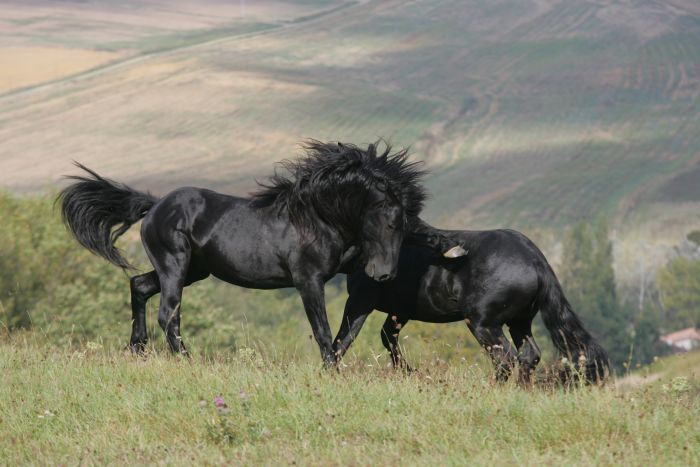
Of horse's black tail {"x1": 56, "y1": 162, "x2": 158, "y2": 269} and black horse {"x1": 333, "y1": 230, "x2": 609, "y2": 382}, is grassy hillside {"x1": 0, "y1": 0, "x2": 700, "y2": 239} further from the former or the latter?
black horse {"x1": 333, "y1": 230, "x2": 609, "y2": 382}

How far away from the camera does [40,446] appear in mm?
6543

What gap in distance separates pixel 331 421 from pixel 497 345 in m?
2.73

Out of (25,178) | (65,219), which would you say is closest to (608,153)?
(25,178)

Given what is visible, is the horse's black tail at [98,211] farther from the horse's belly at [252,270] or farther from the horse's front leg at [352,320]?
the horse's front leg at [352,320]

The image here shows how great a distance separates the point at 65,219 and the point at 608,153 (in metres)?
176

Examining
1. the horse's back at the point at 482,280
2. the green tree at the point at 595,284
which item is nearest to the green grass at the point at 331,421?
the horse's back at the point at 482,280

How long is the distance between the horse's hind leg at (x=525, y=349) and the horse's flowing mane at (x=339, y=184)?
4.99ft

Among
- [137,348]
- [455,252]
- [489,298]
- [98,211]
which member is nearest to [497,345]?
[489,298]

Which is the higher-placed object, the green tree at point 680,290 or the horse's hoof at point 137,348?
the horse's hoof at point 137,348

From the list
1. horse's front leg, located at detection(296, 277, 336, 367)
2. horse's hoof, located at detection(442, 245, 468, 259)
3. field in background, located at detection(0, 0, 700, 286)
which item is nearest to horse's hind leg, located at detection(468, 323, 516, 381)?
horse's hoof, located at detection(442, 245, 468, 259)

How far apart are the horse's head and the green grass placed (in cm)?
129

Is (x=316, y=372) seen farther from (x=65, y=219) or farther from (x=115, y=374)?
(x=65, y=219)

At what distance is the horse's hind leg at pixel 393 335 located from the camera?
9.61 metres

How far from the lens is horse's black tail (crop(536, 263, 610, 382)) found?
9.30 meters
